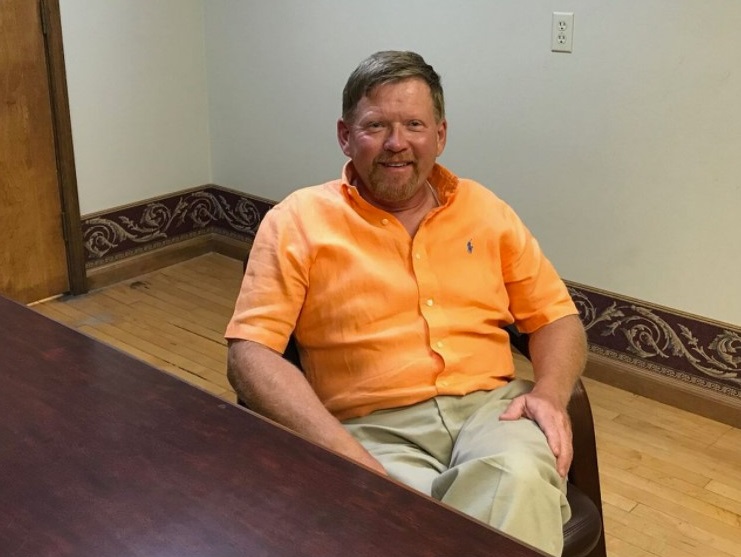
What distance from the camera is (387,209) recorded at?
1717 millimetres

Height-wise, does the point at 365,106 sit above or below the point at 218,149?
above

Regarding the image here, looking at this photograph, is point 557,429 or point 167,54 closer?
point 557,429

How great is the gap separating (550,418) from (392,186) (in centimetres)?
51

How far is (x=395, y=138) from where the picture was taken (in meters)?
1.65

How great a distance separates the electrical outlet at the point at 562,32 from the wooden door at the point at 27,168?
177 centimetres

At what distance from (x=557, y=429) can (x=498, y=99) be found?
1.57m

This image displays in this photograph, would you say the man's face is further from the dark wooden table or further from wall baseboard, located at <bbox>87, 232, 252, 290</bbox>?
wall baseboard, located at <bbox>87, 232, 252, 290</bbox>

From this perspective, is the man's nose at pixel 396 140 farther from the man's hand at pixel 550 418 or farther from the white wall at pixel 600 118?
the white wall at pixel 600 118

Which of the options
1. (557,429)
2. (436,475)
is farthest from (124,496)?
(557,429)

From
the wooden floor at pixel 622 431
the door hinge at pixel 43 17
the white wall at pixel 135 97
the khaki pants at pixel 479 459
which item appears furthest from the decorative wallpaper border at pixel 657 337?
the khaki pants at pixel 479 459

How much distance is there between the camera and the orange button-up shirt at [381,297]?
1.61m

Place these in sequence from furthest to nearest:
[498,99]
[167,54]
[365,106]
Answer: [167,54] → [498,99] → [365,106]

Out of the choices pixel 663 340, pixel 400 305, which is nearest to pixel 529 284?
pixel 400 305

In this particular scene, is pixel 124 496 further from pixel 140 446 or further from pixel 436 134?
pixel 436 134
